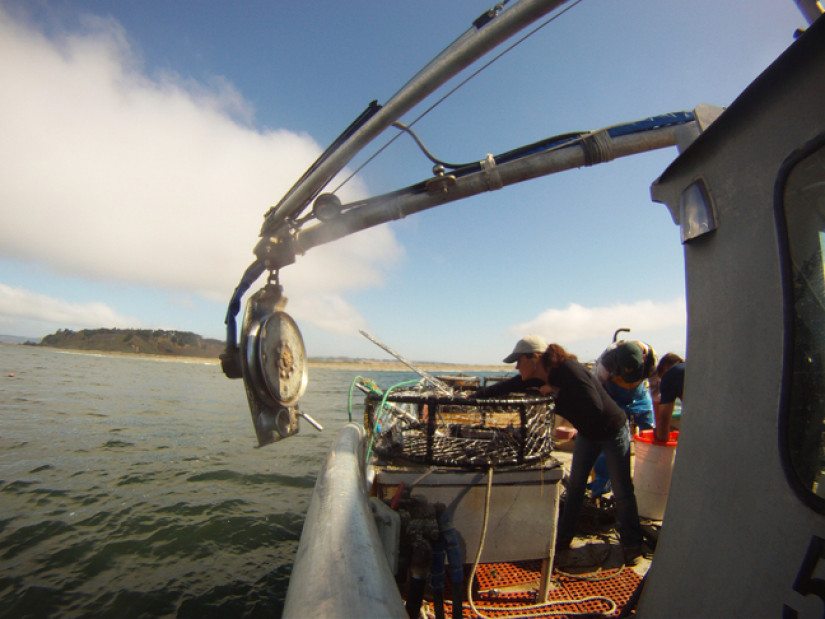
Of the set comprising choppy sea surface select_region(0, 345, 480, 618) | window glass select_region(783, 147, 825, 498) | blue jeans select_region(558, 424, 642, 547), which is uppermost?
window glass select_region(783, 147, 825, 498)

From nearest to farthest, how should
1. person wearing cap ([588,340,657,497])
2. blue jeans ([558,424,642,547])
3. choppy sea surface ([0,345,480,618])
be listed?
1. blue jeans ([558,424,642,547])
2. choppy sea surface ([0,345,480,618])
3. person wearing cap ([588,340,657,497])

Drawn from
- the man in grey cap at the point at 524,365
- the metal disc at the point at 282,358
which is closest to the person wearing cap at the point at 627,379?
the man in grey cap at the point at 524,365

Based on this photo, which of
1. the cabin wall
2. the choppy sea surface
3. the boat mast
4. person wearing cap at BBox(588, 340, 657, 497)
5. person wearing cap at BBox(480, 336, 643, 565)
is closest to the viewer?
the cabin wall

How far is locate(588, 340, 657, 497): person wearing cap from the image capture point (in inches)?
170

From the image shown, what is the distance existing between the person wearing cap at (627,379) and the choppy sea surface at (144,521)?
4270 millimetres

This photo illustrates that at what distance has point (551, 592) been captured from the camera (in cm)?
320

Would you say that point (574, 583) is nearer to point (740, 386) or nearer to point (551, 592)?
point (551, 592)

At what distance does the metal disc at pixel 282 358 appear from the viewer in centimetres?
300

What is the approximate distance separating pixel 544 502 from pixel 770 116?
2916 millimetres

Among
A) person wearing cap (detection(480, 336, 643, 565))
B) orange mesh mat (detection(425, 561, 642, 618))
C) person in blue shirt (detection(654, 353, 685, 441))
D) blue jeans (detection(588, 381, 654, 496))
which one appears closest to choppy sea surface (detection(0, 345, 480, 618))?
orange mesh mat (detection(425, 561, 642, 618))

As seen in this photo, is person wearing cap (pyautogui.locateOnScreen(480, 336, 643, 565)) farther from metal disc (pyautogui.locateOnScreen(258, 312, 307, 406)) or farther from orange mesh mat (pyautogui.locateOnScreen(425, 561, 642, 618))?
metal disc (pyautogui.locateOnScreen(258, 312, 307, 406))

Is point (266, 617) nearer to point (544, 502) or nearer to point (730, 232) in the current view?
point (544, 502)

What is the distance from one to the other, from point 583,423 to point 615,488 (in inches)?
31.7

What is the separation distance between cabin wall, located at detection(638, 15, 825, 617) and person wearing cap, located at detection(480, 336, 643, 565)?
208cm
